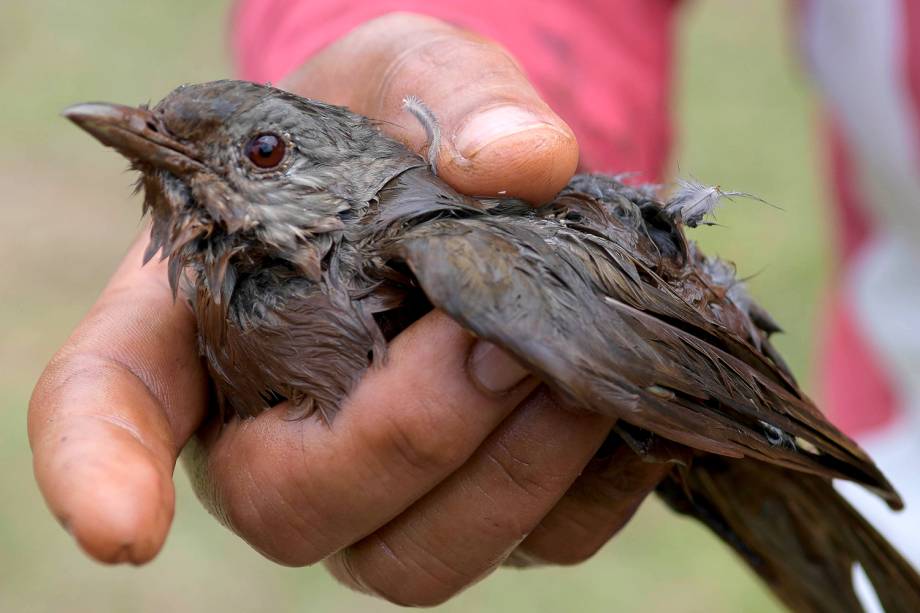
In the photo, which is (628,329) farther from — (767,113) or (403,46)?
(767,113)

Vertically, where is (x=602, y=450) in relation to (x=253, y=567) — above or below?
above

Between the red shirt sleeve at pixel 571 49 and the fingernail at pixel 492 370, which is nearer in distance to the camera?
the fingernail at pixel 492 370

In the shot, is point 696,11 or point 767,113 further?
point 696,11

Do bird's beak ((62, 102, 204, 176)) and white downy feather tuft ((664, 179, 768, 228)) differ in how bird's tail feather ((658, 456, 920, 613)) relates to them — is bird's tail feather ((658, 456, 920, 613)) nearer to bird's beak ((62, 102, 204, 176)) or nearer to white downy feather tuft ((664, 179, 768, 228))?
white downy feather tuft ((664, 179, 768, 228))

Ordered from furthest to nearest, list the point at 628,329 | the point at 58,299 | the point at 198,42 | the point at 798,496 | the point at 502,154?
the point at 198,42 < the point at 58,299 < the point at 798,496 < the point at 502,154 < the point at 628,329

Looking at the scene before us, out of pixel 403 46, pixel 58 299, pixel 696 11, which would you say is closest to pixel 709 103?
pixel 696 11

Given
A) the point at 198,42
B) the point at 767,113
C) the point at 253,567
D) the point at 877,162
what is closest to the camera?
the point at 877,162

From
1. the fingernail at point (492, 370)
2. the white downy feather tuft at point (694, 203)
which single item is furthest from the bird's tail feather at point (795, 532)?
the fingernail at point (492, 370)

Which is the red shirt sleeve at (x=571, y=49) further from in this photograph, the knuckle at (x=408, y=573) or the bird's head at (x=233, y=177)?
the knuckle at (x=408, y=573)
